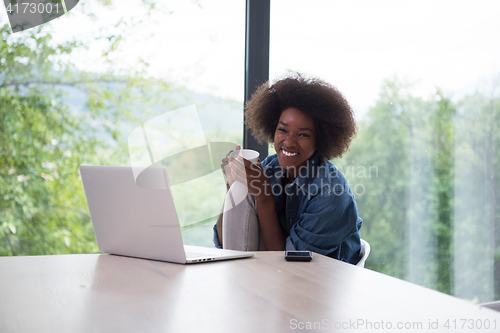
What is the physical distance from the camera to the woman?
1502 mm

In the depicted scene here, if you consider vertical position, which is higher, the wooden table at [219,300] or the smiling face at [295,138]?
the smiling face at [295,138]

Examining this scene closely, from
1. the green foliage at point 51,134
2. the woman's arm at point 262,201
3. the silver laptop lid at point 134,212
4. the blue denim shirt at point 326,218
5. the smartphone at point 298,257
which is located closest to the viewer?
the silver laptop lid at point 134,212

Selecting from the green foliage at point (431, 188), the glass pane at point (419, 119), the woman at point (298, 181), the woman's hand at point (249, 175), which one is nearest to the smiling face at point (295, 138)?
the woman at point (298, 181)

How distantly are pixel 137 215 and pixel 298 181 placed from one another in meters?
0.80

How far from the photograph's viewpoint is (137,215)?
3.46ft

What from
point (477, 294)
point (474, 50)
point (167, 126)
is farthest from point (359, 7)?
point (477, 294)

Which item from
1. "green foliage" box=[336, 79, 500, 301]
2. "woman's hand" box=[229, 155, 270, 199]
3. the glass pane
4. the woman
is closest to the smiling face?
the woman

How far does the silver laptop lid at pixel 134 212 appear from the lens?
1.00 m

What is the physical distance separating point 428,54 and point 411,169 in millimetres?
657

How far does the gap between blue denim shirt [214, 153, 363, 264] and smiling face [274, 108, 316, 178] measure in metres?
0.10

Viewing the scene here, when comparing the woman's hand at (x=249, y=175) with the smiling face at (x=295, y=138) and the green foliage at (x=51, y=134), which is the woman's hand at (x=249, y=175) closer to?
the smiling face at (x=295, y=138)

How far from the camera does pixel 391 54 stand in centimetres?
231

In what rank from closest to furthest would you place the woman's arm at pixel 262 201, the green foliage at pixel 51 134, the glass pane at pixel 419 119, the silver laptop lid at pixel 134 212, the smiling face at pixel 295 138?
the silver laptop lid at pixel 134 212, the woman's arm at pixel 262 201, the smiling face at pixel 295 138, the green foliage at pixel 51 134, the glass pane at pixel 419 119

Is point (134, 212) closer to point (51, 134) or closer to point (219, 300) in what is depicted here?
point (219, 300)
